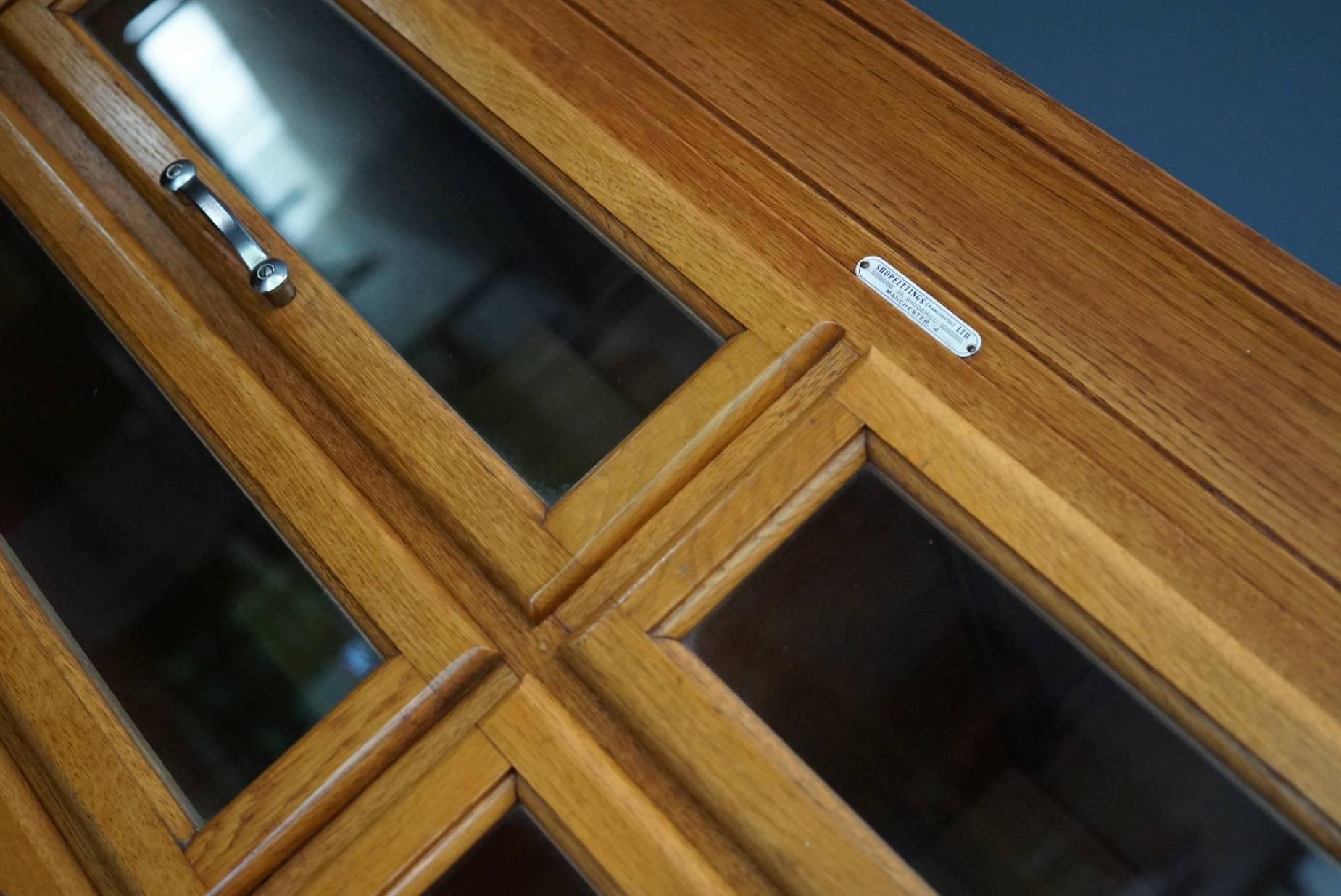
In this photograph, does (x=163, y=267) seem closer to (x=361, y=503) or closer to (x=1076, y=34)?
(x=361, y=503)

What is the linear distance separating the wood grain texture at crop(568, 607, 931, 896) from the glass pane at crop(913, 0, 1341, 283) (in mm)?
540

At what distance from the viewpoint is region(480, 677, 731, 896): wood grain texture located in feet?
1.57

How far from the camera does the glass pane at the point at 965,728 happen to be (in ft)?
1.54

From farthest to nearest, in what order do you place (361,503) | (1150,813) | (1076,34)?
(1076,34), (361,503), (1150,813)

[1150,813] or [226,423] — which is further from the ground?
[226,423]

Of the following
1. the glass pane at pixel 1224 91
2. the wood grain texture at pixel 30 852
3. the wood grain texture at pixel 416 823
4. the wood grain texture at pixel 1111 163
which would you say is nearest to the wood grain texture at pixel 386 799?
the wood grain texture at pixel 416 823

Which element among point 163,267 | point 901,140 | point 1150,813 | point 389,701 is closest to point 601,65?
point 901,140

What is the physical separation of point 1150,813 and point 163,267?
0.61 metres

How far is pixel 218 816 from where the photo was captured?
0.53 meters

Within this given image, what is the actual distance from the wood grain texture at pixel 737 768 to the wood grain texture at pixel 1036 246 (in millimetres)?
207

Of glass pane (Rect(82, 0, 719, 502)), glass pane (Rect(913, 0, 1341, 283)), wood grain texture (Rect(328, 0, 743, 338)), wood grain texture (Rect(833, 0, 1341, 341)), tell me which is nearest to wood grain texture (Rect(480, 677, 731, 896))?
glass pane (Rect(82, 0, 719, 502))

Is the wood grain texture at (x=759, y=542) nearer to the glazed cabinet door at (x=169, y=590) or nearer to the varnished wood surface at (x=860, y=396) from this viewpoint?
the varnished wood surface at (x=860, y=396)

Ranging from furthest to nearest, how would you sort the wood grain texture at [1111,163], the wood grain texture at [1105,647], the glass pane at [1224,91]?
the glass pane at [1224,91] → the wood grain texture at [1111,163] → the wood grain texture at [1105,647]

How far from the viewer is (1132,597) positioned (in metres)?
0.49
